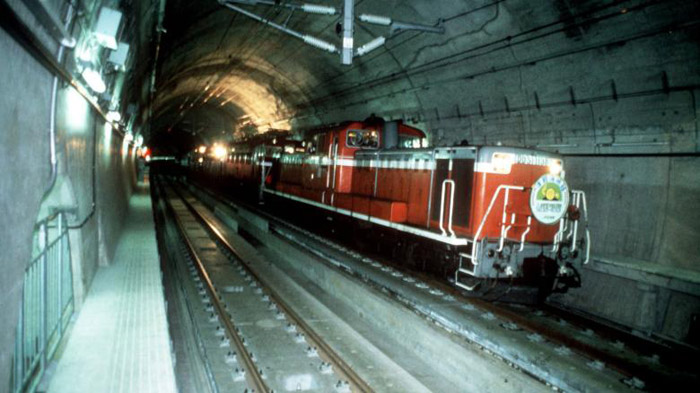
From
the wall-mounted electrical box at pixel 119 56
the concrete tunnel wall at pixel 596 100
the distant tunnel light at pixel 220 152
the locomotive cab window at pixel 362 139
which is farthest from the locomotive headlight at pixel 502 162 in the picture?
the distant tunnel light at pixel 220 152

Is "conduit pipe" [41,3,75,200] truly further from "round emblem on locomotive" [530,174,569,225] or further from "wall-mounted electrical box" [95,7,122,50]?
"round emblem on locomotive" [530,174,569,225]

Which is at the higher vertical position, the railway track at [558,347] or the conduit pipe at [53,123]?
the conduit pipe at [53,123]

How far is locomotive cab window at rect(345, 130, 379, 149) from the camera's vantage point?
12.5m

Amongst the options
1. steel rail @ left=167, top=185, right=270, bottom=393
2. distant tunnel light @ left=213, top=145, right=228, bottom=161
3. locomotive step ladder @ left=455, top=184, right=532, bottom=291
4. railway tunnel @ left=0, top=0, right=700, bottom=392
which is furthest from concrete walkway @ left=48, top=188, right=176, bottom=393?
distant tunnel light @ left=213, top=145, right=228, bottom=161

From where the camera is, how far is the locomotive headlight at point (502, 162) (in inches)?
322

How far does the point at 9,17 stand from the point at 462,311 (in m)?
6.55

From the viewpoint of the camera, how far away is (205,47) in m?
17.1

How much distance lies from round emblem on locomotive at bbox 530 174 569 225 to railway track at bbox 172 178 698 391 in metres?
1.73

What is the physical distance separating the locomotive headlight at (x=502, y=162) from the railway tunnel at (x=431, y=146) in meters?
0.86

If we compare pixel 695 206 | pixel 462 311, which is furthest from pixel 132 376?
pixel 695 206

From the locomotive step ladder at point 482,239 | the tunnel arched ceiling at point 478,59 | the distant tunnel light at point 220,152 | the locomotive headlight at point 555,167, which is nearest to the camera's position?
the locomotive step ladder at point 482,239

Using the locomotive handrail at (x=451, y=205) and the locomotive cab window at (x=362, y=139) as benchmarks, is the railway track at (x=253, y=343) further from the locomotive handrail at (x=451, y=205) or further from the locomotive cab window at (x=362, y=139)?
the locomotive cab window at (x=362, y=139)

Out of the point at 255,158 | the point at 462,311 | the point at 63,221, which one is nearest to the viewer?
the point at 63,221

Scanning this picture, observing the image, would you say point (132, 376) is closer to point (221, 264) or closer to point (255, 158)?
point (221, 264)
